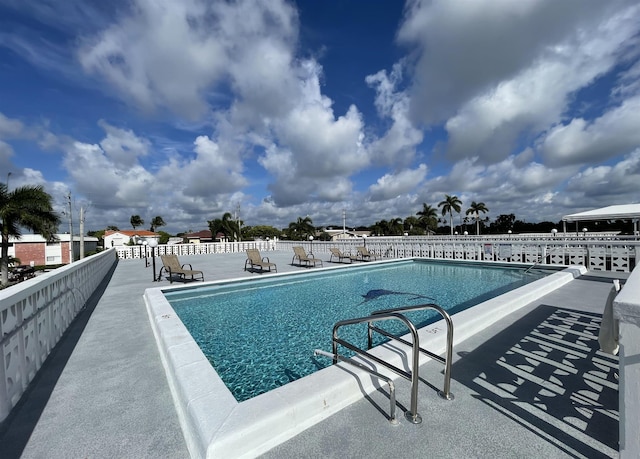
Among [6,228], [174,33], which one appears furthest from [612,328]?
[6,228]

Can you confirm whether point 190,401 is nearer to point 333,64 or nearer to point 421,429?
point 421,429

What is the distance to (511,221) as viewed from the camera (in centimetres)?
5675

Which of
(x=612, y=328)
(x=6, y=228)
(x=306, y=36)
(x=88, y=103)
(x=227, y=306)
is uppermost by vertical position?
(x=306, y=36)

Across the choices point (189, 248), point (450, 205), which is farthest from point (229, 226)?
point (450, 205)

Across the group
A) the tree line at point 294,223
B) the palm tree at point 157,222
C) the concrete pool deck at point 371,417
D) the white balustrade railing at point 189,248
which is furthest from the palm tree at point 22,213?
the palm tree at point 157,222

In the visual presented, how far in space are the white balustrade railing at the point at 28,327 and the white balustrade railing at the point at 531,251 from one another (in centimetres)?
1263

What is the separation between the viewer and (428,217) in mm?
53312

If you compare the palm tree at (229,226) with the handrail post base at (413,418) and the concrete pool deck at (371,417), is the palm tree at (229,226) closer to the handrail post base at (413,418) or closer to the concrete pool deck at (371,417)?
the concrete pool deck at (371,417)

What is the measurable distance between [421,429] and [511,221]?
67.0 m

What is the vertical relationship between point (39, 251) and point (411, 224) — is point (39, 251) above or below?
below

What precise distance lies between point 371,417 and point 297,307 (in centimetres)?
445

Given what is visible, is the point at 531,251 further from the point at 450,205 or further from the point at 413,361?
the point at 450,205

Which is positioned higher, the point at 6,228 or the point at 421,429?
the point at 6,228

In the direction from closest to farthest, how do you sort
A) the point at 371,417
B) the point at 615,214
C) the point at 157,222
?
1. the point at 371,417
2. the point at 615,214
3. the point at 157,222
